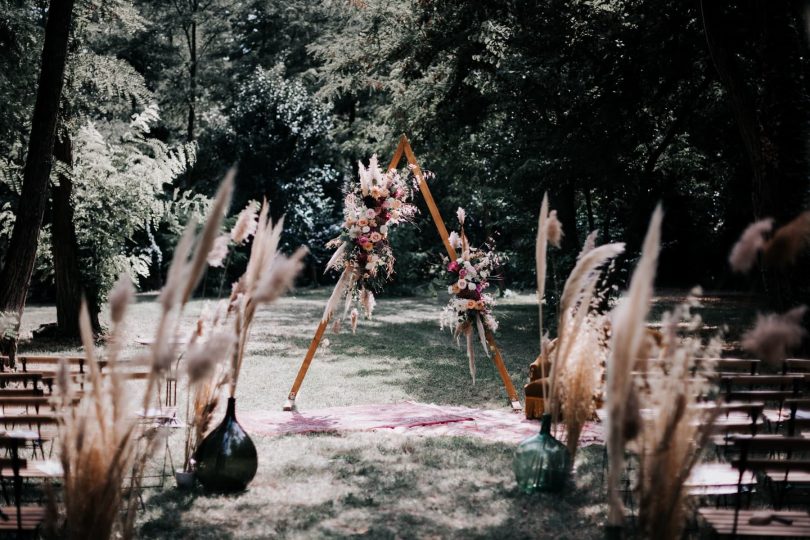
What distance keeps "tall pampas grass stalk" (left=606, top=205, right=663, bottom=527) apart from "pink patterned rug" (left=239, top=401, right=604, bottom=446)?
154 inches

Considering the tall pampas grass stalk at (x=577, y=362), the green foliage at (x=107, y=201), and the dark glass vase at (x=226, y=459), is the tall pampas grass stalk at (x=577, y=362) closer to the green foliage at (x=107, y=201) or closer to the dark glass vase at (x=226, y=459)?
the dark glass vase at (x=226, y=459)

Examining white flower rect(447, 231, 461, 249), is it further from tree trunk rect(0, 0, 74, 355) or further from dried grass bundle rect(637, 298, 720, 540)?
tree trunk rect(0, 0, 74, 355)

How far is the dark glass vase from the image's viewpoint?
5184 millimetres

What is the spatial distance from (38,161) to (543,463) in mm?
7324

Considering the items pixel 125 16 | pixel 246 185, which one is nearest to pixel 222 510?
pixel 125 16

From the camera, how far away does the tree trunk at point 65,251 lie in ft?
43.6

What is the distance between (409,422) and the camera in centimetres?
767

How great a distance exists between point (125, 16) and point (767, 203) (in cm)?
970

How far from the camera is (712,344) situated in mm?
3691

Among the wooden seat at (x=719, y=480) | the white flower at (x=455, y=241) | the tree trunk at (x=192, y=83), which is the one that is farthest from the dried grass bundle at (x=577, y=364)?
the tree trunk at (x=192, y=83)

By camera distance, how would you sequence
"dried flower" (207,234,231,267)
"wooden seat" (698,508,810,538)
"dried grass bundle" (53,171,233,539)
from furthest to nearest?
"dried flower" (207,234,231,267) → "wooden seat" (698,508,810,538) → "dried grass bundle" (53,171,233,539)

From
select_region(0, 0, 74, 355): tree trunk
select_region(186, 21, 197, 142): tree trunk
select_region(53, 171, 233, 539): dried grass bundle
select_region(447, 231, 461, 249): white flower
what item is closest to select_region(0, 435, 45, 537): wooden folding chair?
select_region(53, 171, 233, 539): dried grass bundle

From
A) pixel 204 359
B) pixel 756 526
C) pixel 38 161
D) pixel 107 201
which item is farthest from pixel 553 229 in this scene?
pixel 107 201

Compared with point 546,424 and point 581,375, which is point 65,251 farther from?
point 581,375
